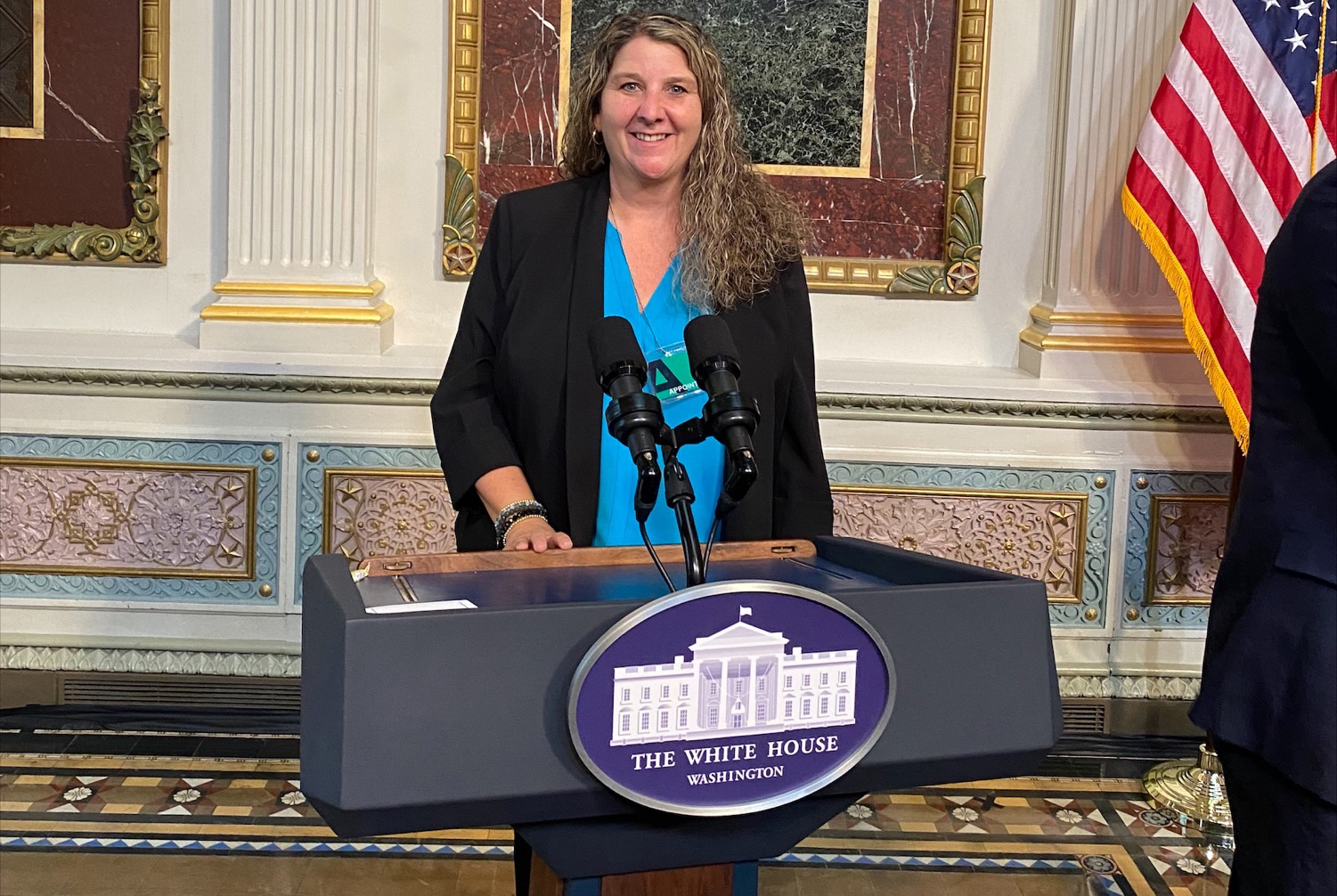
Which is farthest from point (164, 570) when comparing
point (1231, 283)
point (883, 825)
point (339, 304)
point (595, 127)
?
point (1231, 283)

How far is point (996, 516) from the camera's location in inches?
190

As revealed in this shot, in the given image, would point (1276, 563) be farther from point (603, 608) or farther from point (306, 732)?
point (306, 732)

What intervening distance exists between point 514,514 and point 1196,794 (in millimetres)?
2697

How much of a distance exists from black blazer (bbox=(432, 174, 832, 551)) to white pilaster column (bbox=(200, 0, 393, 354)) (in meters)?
2.34

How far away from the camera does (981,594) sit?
5.42 feet

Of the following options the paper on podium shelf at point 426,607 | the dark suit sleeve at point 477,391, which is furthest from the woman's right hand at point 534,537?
the paper on podium shelf at point 426,607

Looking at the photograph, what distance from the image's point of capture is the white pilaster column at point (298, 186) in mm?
4668

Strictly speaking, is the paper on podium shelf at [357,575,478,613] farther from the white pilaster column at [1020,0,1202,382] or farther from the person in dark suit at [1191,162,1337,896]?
the white pilaster column at [1020,0,1202,382]

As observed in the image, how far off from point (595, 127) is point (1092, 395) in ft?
8.96

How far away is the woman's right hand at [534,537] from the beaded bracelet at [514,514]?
0.05 ft

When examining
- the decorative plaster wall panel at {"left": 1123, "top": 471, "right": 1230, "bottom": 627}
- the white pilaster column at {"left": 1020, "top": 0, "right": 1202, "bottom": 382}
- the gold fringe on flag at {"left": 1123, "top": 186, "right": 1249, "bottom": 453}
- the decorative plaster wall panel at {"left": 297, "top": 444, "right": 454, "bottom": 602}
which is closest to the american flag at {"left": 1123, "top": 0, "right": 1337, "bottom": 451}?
the gold fringe on flag at {"left": 1123, "top": 186, "right": 1249, "bottom": 453}

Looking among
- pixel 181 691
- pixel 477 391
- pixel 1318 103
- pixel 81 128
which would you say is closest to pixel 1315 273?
pixel 477 391

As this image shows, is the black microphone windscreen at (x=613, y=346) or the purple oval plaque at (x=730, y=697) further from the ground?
the black microphone windscreen at (x=613, y=346)

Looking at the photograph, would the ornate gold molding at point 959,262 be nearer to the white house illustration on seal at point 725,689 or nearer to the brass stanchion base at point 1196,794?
the brass stanchion base at point 1196,794
